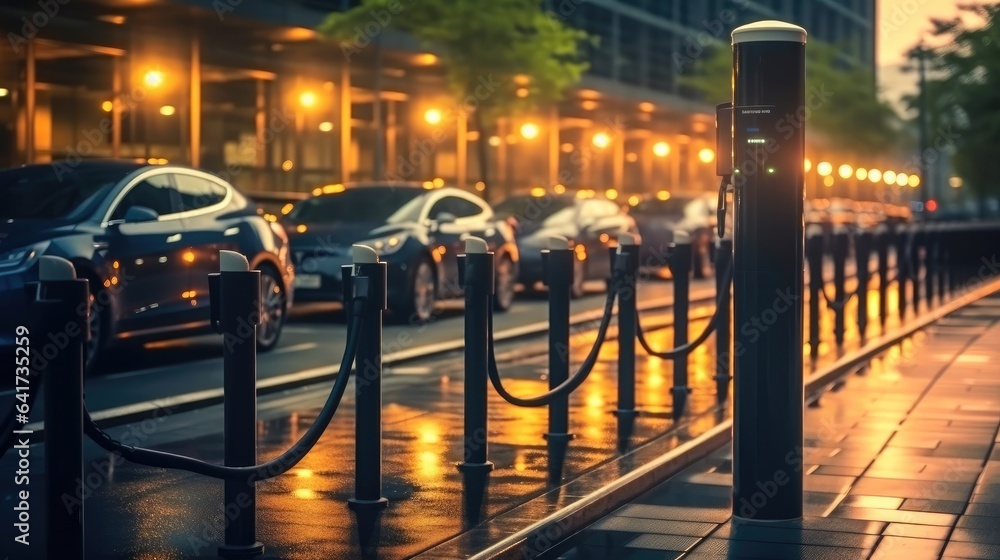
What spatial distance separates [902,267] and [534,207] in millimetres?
5832

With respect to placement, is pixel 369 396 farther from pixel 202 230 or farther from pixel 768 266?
pixel 202 230

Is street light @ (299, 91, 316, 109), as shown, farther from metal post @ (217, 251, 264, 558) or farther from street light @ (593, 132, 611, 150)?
metal post @ (217, 251, 264, 558)

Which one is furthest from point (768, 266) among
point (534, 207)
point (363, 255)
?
point (534, 207)

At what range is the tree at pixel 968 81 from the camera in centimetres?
2842

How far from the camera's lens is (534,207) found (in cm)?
2317

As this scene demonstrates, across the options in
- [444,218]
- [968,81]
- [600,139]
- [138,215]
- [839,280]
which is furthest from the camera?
[600,139]

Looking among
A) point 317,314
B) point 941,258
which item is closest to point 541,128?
Result: point 941,258

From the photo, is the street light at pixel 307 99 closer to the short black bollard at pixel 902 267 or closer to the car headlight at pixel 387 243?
the short black bollard at pixel 902 267

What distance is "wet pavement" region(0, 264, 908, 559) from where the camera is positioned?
5.84 meters

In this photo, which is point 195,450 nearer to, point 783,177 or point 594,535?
point 594,535

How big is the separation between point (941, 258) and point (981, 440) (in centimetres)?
1499

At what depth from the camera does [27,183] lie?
1191 cm

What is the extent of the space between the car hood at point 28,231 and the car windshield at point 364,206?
6.33 meters

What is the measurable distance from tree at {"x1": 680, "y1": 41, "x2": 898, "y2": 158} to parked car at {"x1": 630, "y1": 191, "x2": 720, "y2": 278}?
3314 cm
